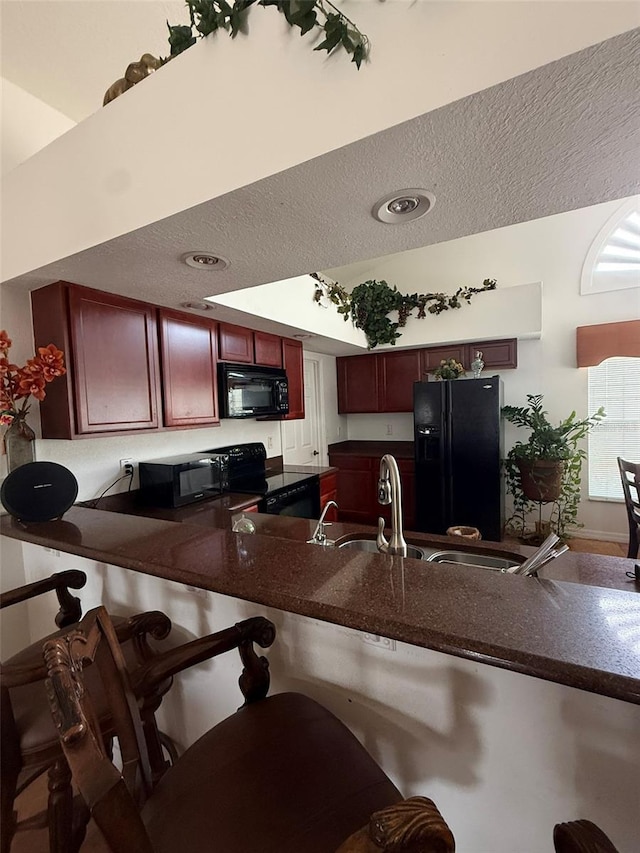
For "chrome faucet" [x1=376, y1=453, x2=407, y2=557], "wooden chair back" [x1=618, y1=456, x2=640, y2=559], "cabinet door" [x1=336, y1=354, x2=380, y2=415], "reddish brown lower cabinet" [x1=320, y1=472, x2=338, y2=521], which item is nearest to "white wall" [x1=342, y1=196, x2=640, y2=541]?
"cabinet door" [x1=336, y1=354, x2=380, y2=415]

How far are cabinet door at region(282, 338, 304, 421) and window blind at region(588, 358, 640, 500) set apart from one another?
10.1ft

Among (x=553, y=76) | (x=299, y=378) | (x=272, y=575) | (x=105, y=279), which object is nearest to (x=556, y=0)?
(x=553, y=76)

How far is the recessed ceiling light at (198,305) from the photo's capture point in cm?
197

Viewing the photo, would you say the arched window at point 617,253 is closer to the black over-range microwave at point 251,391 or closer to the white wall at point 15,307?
the black over-range microwave at point 251,391

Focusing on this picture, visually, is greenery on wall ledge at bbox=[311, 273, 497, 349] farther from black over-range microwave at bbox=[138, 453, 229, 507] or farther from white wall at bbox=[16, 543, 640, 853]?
white wall at bbox=[16, 543, 640, 853]

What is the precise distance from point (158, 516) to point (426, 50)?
6.90 feet

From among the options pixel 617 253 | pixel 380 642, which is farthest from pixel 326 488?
pixel 617 253

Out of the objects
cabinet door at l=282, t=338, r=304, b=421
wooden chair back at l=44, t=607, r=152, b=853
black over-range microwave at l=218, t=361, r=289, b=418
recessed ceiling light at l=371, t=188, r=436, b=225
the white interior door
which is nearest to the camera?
wooden chair back at l=44, t=607, r=152, b=853

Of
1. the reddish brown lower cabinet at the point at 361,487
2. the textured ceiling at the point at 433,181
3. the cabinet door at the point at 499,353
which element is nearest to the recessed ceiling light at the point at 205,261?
the textured ceiling at the point at 433,181

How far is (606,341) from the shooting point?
3.55 metres

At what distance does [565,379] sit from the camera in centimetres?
382

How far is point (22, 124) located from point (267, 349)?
5.87ft

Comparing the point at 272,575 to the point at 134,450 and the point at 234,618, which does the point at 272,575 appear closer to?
the point at 234,618

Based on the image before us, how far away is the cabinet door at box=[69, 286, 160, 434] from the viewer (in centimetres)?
165
